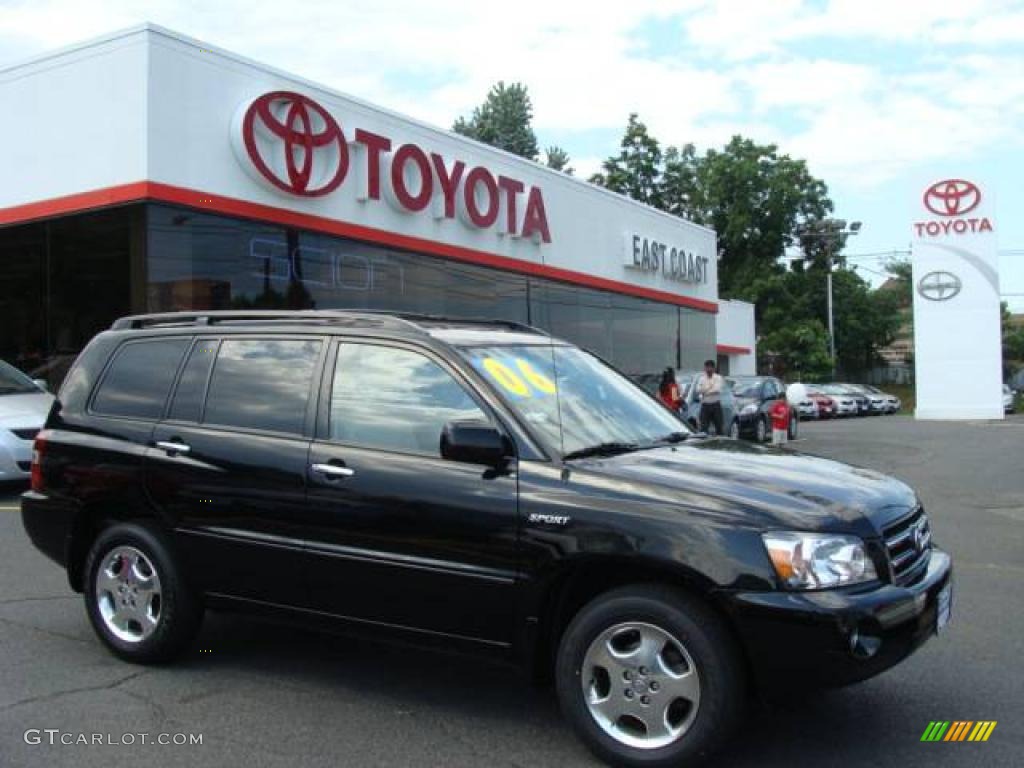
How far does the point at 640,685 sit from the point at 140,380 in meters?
3.18

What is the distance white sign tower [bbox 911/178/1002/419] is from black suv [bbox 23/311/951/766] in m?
30.4

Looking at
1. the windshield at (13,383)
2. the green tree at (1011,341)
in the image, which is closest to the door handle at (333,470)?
the windshield at (13,383)

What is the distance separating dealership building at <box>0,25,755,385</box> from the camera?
13234 mm

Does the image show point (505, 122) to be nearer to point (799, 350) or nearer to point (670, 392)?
point (799, 350)

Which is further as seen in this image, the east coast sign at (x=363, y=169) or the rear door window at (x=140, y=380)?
Answer: the east coast sign at (x=363, y=169)

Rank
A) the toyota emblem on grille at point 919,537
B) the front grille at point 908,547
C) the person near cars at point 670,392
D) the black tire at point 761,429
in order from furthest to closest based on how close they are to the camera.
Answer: the black tire at point 761,429 → the person near cars at point 670,392 → the toyota emblem on grille at point 919,537 → the front grille at point 908,547

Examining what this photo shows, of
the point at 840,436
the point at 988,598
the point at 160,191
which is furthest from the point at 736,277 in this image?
the point at 988,598

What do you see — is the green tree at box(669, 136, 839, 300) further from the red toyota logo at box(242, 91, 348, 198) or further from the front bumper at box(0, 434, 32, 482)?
the front bumper at box(0, 434, 32, 482)

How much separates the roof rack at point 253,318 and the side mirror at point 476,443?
0.75 m

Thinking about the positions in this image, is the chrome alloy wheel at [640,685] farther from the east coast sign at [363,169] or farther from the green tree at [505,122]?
the green tree at [505,122]

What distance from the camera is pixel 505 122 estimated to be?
213 ft

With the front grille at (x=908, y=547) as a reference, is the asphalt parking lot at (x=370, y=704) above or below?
below

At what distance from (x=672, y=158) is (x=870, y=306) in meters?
15.7

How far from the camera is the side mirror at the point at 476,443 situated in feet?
13.2
